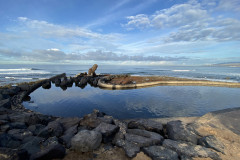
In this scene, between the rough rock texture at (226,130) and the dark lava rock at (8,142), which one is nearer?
the dark lava rock at (8,142)

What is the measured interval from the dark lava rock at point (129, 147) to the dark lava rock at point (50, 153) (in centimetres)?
226

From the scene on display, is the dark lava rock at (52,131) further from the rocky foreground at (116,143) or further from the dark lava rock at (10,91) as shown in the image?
the dark lava rock at (10,91)

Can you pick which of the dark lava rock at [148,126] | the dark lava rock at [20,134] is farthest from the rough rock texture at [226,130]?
the dark lava rock at [20,134]

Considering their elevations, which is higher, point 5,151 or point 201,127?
point 5,151

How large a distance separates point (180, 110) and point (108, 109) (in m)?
7.63

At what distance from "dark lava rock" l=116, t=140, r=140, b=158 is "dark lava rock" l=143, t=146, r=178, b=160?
376 mm

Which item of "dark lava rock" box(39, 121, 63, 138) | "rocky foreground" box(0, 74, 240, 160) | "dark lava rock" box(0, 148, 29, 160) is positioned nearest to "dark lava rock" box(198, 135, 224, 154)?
"rocky foreground" box(0, 74, 240, 160)

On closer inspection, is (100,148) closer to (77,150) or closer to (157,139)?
(77,150)

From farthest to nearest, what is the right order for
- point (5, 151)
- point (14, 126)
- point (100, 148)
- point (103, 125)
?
point (14, 126) < point (103, 125) < point (100, 148) < point (5, 151)

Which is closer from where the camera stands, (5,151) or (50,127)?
(5,151)

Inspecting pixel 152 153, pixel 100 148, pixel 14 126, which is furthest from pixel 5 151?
pixel 152 153

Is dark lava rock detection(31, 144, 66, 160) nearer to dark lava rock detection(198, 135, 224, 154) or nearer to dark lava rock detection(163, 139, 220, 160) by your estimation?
dark lava rock detection(163, 139, 220, 160)

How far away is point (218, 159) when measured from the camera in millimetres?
4602

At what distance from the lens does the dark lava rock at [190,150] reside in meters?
4.71
